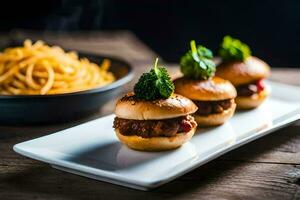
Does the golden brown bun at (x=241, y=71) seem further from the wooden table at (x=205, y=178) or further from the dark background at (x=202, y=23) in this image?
the dark background at (x=202, y=23)

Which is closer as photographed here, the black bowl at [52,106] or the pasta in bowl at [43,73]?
the black bowl at [52,106]

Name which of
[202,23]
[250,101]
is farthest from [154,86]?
[202,23]

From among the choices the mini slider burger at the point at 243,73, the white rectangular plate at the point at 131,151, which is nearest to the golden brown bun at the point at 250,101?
the mini slider burger at the point at 243,73

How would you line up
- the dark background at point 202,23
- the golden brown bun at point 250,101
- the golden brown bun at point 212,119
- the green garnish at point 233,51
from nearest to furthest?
the golden brown bun at point 212,119, the golden brown bun at point 250,101, the green garnish at point 233,51, the dark background at point 202,23

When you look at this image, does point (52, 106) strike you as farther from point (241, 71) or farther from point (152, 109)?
point (241, 71)

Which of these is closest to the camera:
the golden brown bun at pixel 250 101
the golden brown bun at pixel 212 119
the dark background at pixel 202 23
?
the golden brown bun at pixel 212 119
